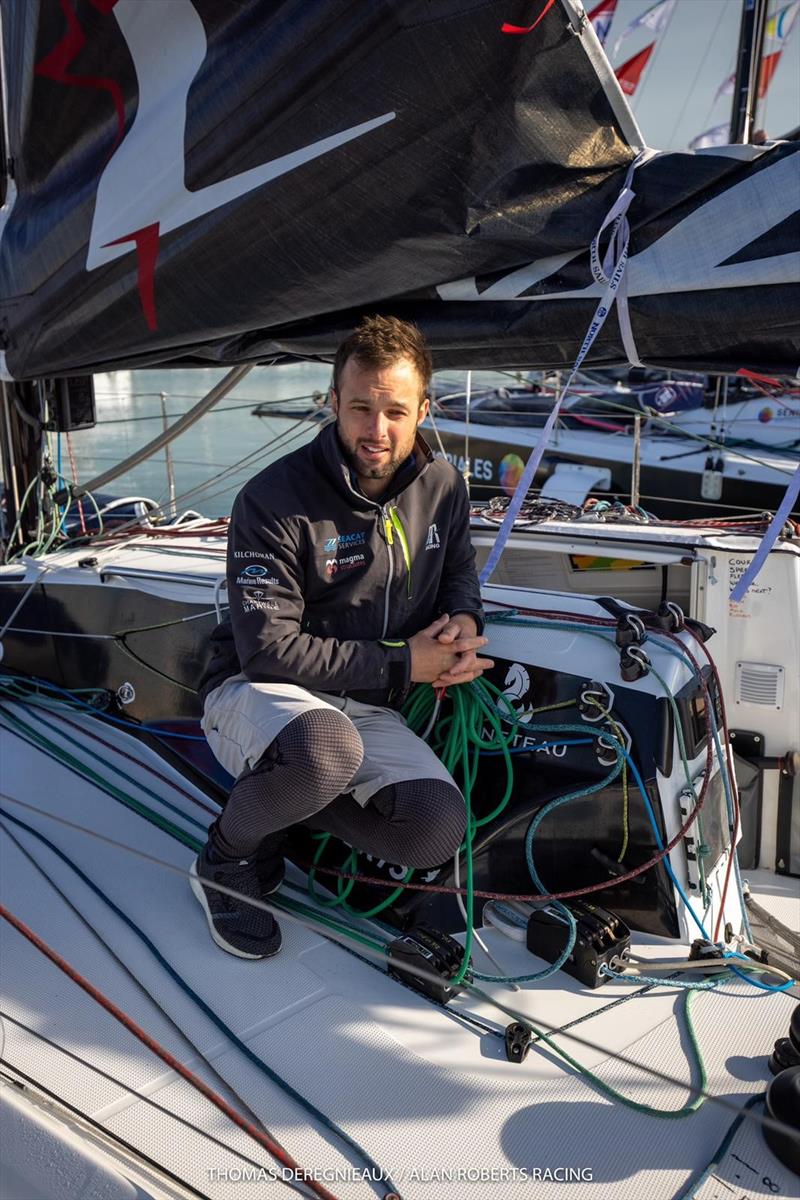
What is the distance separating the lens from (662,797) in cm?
198

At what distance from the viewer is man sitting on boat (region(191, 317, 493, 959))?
189cm

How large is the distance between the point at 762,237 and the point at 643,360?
0.34 metres

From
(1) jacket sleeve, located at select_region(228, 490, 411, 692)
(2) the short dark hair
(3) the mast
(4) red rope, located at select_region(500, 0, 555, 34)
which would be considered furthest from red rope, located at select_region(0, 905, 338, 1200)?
(3) the mast

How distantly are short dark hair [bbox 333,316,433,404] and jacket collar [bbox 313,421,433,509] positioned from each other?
11 cm

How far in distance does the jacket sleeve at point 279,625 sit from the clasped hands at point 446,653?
0.15 feet

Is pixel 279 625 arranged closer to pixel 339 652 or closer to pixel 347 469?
pixel 339 652

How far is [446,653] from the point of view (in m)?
2.02

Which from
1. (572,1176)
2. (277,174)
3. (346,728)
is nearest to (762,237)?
(277,174)

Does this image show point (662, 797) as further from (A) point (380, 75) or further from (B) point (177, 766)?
(A) point (380, 75)

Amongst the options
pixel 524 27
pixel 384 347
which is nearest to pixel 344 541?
pixel 384 347

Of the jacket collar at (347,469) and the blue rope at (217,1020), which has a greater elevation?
the jacket collar at (347,469)

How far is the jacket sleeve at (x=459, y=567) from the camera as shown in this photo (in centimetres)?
218

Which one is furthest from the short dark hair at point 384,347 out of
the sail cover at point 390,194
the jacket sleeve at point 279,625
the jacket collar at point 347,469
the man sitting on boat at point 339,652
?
the jacket sleeve at point 279,625

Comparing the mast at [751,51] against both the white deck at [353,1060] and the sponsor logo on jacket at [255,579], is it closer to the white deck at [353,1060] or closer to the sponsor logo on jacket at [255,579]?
the sponsor logo on jacket at [255,579]
